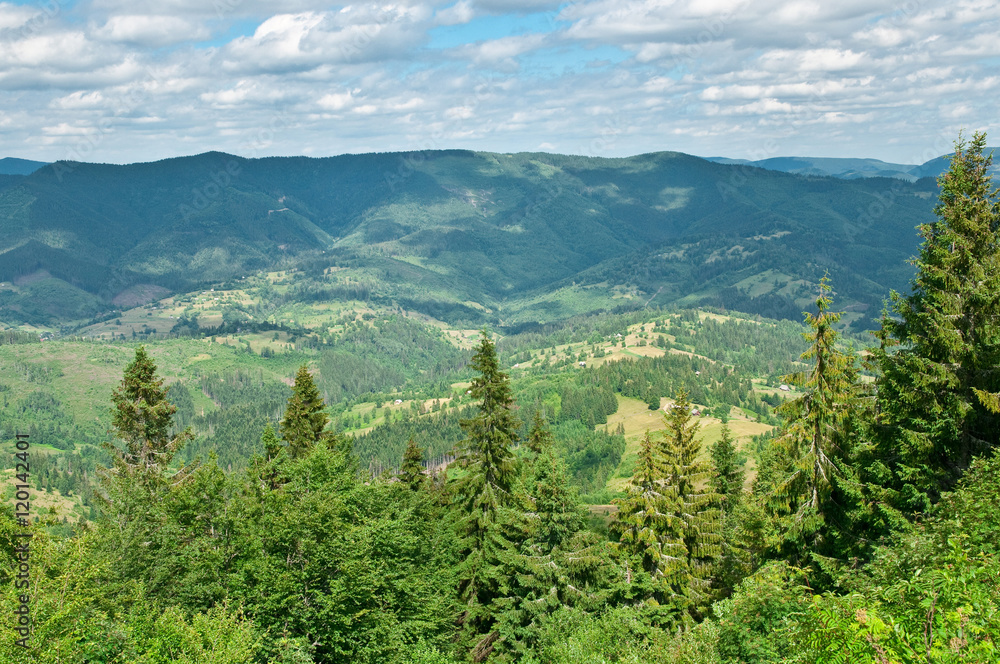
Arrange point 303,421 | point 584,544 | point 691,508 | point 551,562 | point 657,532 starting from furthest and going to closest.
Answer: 1. point 303,421
2. point 691,508
3. point 657,532
4. point 584,544
5. point 551,562

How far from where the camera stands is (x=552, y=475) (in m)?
36.9

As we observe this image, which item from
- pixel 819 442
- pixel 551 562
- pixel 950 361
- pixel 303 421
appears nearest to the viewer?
pixel 950 361

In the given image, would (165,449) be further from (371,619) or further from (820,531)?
(820,531)

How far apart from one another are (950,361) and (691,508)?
20.6m

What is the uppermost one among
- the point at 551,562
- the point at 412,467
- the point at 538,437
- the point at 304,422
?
the point at 304,422

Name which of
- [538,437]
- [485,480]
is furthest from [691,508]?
[538,437]

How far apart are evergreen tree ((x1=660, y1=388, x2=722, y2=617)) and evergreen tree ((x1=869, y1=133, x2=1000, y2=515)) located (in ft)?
49.8

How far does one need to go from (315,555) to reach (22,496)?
44.1 ft

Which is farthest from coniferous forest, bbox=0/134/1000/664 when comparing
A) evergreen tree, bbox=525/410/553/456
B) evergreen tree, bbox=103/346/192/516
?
evergreen tree, bbox=525/410/553/456

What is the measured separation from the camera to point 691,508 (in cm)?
4603

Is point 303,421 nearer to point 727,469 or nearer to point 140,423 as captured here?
point 140,423

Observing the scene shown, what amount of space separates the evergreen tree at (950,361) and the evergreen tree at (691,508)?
15191 mm

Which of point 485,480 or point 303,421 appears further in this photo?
point 303,421

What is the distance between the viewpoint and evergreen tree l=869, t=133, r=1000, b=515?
29594mm
